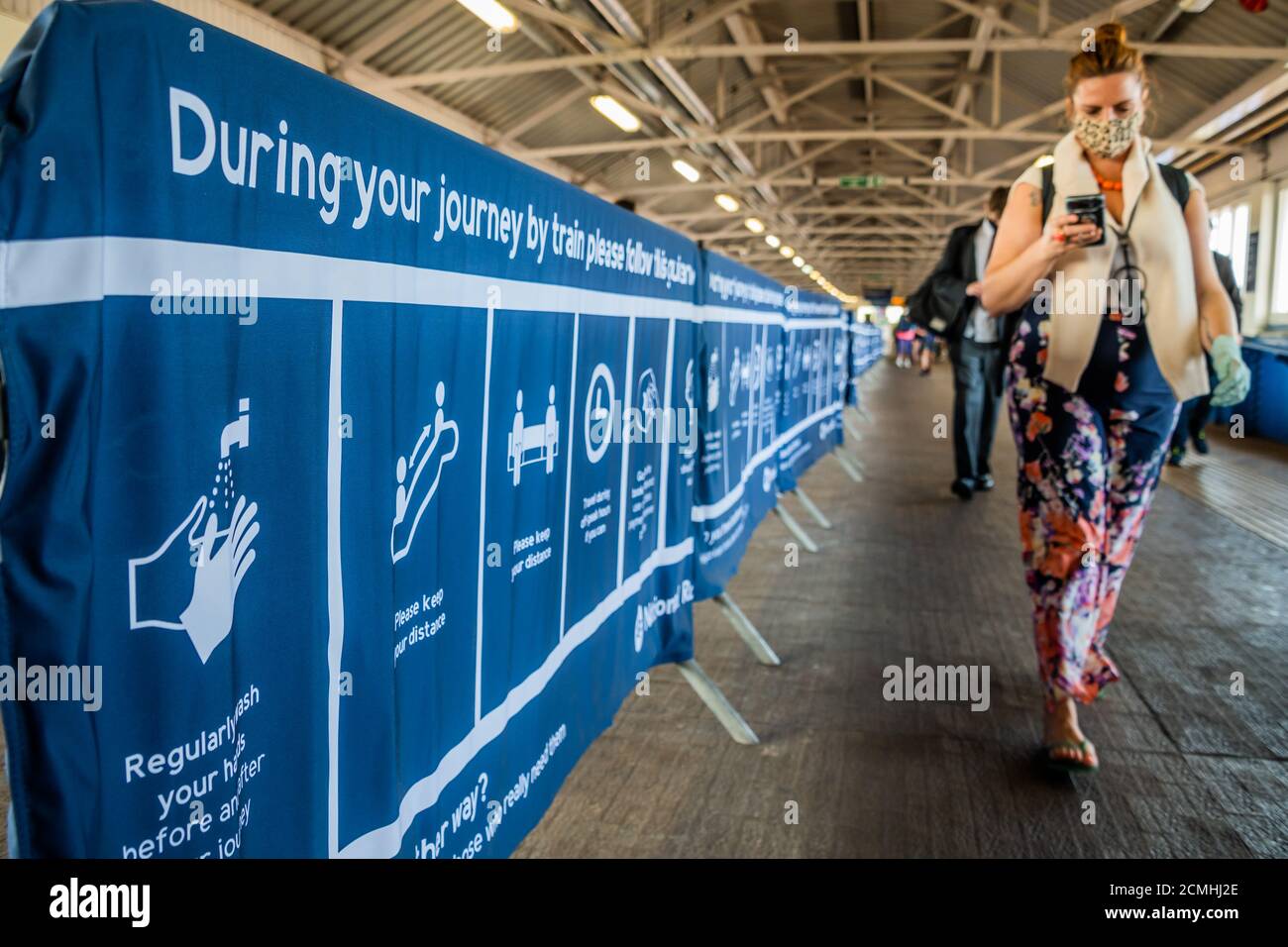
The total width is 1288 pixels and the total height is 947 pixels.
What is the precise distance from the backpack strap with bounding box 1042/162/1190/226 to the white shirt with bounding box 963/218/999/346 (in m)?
4.24

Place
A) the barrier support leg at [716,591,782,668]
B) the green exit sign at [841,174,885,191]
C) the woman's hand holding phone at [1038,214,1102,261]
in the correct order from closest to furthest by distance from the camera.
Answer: the woman's hand holding phone at [1038,214,1102,261]
the barrier support leg at [716,591,782,668]
the green exit sign at [841,174,885,191]

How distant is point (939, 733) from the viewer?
311 centimetres

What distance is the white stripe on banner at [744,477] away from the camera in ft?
10.7

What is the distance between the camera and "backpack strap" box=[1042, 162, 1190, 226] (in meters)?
2.79

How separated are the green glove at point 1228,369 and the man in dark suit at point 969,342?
431cm

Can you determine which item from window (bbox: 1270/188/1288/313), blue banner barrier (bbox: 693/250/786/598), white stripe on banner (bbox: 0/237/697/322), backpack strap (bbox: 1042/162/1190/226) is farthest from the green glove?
window (bbox: 1270/188/1288/313)

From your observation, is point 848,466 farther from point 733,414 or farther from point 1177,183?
point 1177,183

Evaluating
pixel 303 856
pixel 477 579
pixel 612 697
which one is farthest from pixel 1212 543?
pixel 303 856

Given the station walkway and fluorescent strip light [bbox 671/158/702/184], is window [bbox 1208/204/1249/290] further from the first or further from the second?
the station walkway

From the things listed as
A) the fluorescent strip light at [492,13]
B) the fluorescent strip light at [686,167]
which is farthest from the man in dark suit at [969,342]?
the fluorescent strip light at [686,167]

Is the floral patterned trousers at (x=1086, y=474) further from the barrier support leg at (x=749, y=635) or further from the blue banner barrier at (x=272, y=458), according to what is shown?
the blue banner barrier at (x=272, y=458)

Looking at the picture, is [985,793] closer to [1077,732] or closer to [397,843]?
[1077,732]

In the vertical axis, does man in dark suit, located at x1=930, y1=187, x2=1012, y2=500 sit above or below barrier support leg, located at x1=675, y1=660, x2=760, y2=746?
above

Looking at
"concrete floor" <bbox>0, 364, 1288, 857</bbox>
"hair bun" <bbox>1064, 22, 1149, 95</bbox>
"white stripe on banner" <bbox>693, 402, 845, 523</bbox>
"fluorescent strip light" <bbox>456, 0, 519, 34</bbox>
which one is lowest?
"concrete floor" <bbox>0, 364, 1288, 857</bbox>
